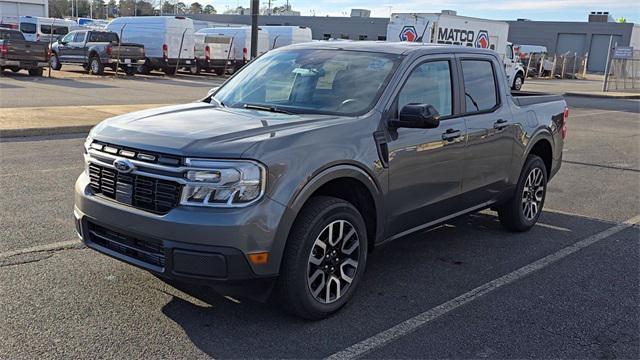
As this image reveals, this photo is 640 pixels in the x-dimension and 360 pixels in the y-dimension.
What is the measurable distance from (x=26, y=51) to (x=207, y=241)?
74.2ft

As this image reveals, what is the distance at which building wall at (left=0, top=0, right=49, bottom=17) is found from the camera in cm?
4899

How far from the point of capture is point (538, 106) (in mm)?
6496

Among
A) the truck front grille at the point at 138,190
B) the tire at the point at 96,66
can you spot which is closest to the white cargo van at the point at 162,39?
the tire at the point at 96,66

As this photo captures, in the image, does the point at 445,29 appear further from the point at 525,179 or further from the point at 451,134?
the point at 451,134

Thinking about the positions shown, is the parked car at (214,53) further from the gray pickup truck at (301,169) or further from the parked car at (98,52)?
the gray pickup truck at (301,169)

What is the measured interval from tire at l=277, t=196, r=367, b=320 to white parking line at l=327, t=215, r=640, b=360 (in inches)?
15.7

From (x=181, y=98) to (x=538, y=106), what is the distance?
44.9ft

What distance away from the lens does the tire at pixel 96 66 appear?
2670cm

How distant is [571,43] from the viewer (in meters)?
68.8

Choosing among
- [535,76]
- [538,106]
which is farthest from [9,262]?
[535,76]

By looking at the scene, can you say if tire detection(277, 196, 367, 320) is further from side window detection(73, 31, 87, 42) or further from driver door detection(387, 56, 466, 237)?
side window detection(73, 31, 87, 42)

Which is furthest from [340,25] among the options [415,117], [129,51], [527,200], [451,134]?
[415,117]

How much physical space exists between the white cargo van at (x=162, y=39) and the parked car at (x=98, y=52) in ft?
2.76

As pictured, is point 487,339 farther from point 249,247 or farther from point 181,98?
point 181,98
